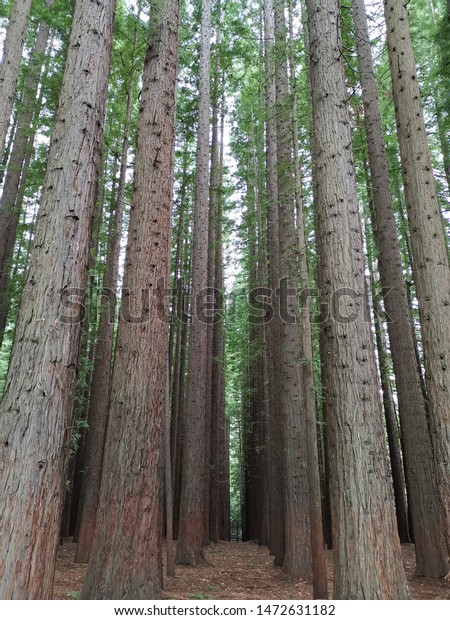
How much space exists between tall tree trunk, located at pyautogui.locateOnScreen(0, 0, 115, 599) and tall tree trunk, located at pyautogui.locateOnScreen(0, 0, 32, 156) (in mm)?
4221

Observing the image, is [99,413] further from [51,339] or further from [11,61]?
[11,61]

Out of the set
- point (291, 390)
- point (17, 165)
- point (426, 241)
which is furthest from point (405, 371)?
point (17, 165)

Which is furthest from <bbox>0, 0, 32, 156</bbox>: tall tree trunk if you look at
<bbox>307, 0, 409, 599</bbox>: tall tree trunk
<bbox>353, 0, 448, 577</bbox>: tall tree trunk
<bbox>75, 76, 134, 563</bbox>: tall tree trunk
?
<bbox>353, 0, 448, 577</bbox>: tall tree trunk

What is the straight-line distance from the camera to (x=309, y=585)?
7395mm

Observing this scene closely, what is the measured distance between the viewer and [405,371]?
8117mm

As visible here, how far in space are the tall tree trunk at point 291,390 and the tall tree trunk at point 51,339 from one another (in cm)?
390

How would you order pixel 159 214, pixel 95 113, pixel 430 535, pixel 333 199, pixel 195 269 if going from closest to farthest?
pixel 95 113, pixel 333 199, pixel 159 214, pixel 430 535, pixel 195 269

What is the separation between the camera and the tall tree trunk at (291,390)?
7949 mm

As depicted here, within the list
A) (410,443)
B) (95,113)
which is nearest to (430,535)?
(410,443)

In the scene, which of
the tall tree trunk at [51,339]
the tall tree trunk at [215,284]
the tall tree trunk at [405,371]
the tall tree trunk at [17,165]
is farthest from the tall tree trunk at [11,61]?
the tall tree trunk at [215,284]

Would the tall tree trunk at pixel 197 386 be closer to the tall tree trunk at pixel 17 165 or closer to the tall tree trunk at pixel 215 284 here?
the tall tree trunk at pixel 215 284

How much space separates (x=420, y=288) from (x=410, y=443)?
3.53 meters

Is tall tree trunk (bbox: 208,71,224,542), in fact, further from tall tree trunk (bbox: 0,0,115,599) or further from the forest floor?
tall tree trunk (bbox: 0,0,115,599)
